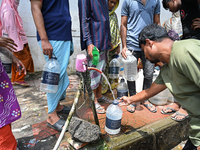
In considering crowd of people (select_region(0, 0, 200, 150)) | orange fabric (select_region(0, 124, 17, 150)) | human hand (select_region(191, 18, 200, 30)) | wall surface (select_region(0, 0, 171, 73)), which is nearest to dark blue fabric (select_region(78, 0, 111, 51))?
crowd of people (select_region(0, 0, 200, 150))

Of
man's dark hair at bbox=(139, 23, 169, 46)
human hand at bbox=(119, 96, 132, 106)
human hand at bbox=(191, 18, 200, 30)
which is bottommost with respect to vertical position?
human hand at bbox=(119, 96, 132, 106)

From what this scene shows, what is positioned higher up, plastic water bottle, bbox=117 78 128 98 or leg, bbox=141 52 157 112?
leg, bbox=141 52 157 112

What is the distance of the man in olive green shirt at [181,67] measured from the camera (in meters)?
1.16

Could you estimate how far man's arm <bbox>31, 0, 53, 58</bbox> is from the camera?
1812mm

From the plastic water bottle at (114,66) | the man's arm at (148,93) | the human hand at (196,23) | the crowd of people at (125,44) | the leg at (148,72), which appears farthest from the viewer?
the plastic water bottle at (114,66)

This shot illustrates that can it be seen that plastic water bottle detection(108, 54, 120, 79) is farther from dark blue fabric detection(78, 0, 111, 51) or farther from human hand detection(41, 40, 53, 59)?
human hand detection(41, 40, 53, 59)

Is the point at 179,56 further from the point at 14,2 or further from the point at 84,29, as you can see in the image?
the point at 14,2

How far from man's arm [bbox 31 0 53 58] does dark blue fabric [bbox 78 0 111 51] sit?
68 centimetres

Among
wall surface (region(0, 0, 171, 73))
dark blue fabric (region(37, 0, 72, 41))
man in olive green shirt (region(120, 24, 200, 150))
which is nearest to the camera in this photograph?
man in olive green shirt (region(120, 24, 200, 150))

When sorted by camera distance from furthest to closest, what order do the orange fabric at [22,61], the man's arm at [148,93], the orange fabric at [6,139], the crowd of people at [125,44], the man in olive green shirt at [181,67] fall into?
the orange fabric at [22,61] → the man's arm at [148,93] → the orange fabric at [6,139] → the crowd of people at [125,44] → the man in olive green shirt at [181,67]

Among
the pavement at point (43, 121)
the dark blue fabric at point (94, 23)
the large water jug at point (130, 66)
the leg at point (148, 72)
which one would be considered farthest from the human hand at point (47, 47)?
the leg at point (148, 72)

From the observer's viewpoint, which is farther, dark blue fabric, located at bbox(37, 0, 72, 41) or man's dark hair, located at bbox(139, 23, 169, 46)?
dark blue fabric, located at bbox(37, 0, 72, 41)

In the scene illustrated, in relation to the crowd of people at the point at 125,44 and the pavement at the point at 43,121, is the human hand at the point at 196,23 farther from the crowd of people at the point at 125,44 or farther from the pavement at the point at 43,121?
the pavement at the point at 43,121

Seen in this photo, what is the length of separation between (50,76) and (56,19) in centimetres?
82
